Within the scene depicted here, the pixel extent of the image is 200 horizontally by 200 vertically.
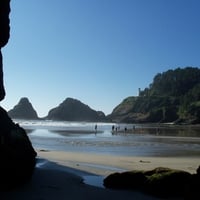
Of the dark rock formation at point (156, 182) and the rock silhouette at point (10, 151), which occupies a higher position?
the rock silhouette at point (10, 151)

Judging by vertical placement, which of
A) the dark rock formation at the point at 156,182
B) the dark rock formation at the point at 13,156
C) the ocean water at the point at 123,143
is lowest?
the ocean water at the point at 123,143

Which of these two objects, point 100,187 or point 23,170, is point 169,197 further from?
point 23,170

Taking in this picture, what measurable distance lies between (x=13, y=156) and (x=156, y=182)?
5.27 metres

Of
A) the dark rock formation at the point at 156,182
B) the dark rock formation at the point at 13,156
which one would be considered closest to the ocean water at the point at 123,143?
the dark rock formation at the point at 156,182

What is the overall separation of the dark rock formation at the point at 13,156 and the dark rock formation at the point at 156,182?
331 centimetres

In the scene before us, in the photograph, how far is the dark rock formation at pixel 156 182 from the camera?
50.0 feet

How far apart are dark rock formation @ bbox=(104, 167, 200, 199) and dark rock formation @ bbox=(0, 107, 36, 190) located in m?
3.31

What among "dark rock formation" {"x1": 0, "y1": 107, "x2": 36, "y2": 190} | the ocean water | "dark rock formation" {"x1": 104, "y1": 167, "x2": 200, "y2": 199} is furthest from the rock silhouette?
the ocean water

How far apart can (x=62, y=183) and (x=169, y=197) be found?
4.55 m

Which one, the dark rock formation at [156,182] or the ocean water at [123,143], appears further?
the ocean water at [123,143]

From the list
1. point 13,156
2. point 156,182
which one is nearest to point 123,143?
point 156,182

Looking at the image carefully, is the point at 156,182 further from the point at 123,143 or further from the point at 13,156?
the point at 123,143

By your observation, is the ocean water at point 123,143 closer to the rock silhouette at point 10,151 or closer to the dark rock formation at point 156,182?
the dark rock formation at point 156,182

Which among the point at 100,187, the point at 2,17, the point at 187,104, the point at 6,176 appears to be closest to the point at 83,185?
the point at 100,187
